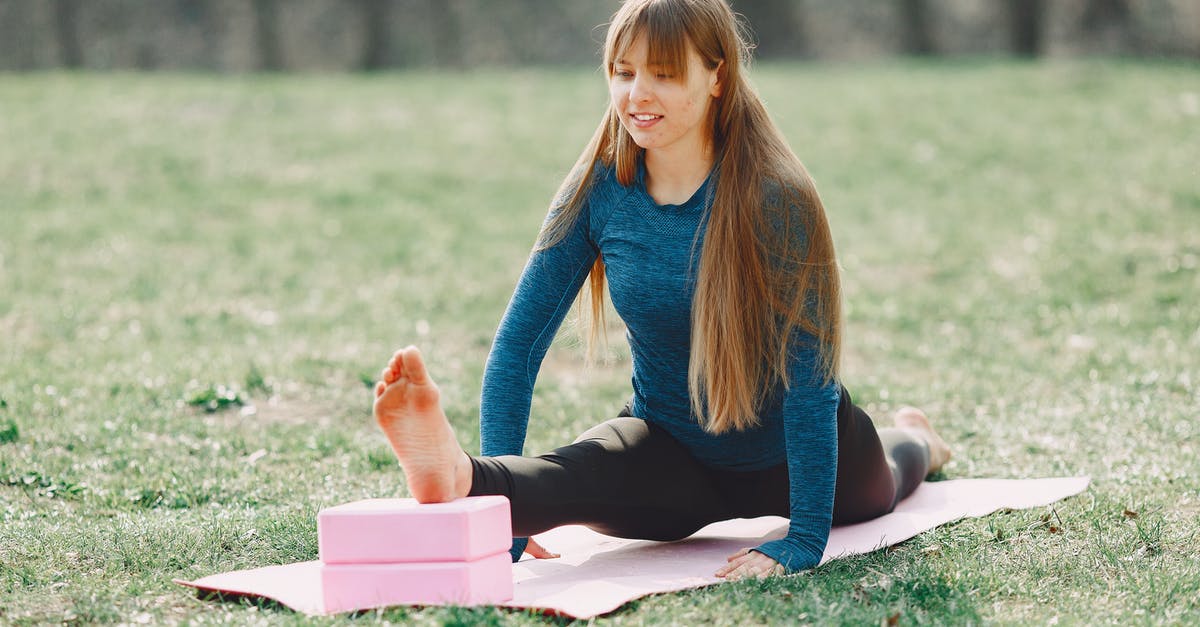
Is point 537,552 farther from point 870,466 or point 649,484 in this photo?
point 870,466

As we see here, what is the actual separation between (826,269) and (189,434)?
2.98 m

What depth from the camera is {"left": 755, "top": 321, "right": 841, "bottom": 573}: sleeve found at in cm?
348

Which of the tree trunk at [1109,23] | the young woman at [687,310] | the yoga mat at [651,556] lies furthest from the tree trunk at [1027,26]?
the young woman at [687,310]

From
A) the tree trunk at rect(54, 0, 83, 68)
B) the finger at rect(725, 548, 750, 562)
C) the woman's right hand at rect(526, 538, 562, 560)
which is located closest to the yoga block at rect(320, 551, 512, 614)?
the woman's right hand at rect(526, 538, 562, 560)

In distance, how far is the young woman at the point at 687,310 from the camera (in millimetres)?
3436

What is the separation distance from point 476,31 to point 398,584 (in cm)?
1901

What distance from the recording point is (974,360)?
684 centimetres

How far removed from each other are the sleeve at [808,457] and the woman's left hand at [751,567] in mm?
16

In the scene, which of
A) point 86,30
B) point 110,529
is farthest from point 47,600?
point 86,30

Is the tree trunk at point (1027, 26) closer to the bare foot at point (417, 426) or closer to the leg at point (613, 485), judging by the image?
the leg at point (613, 485)

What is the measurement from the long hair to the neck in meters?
0.06

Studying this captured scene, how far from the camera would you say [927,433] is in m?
4.84

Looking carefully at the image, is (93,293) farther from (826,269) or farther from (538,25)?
(538,25)

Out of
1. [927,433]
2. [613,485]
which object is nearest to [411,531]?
[613,485]
